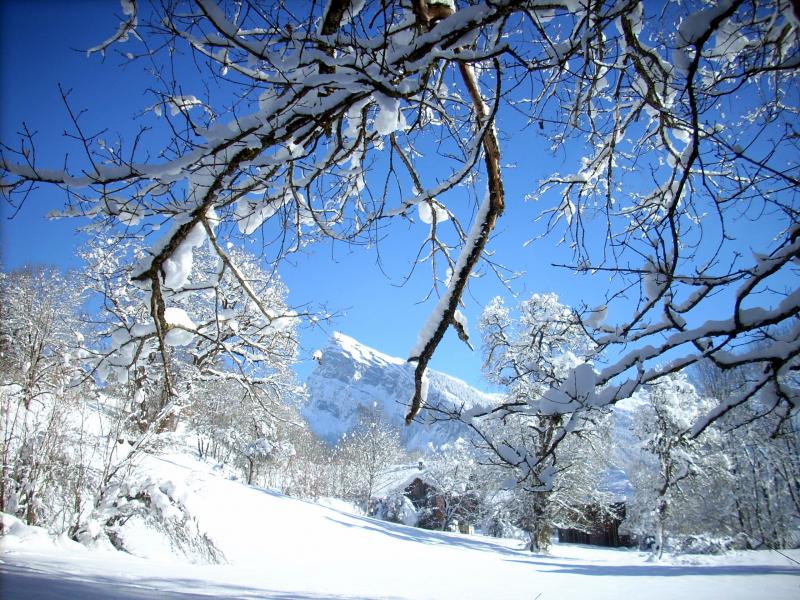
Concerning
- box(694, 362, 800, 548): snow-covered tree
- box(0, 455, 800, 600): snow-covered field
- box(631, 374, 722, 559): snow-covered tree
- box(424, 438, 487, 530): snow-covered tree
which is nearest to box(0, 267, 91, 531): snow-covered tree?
box(0, 455, 800, 600): snow-covered field

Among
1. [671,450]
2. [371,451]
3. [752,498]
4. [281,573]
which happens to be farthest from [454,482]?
[281,573]

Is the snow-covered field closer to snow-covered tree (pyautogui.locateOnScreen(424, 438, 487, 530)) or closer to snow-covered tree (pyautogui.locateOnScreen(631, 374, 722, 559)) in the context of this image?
snow-covered tree (pyautogui.locateOnScreen(631, 374, 722, 559))

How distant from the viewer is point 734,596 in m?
4.18

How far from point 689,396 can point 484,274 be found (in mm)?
17008

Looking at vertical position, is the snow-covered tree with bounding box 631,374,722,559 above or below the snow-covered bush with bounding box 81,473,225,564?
above

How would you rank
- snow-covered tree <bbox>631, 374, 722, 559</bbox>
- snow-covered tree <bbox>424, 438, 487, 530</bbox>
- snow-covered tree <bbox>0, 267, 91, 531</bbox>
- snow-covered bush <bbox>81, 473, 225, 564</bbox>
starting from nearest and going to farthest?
snow-covered tree <bbox>0, 267, 91, 531</bbox> → snow-covered bush <bbox>81, 473, 225, 564</bbox> → snow-covered tree <bbox>631, 374, 722, 559</bbox> → snow-covered tree <bbox>424, 438, 487, 530</bbox>

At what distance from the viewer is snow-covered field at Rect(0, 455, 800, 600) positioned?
231cm

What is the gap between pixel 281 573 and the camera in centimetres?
461

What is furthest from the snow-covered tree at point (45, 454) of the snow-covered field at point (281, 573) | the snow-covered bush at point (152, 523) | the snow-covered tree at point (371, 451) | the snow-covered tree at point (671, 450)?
the snow-covered tree at point (371, 451)

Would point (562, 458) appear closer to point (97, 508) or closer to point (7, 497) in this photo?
point (97, 508)

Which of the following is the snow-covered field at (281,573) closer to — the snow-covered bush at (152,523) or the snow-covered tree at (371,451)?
the snow-covered bush at (152,523)

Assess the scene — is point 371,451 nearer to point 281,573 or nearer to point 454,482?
point 454,482

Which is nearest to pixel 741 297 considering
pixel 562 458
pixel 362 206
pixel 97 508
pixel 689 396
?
pixel 362 206

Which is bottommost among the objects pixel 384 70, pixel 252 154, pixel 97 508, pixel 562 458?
pixel 97 508
